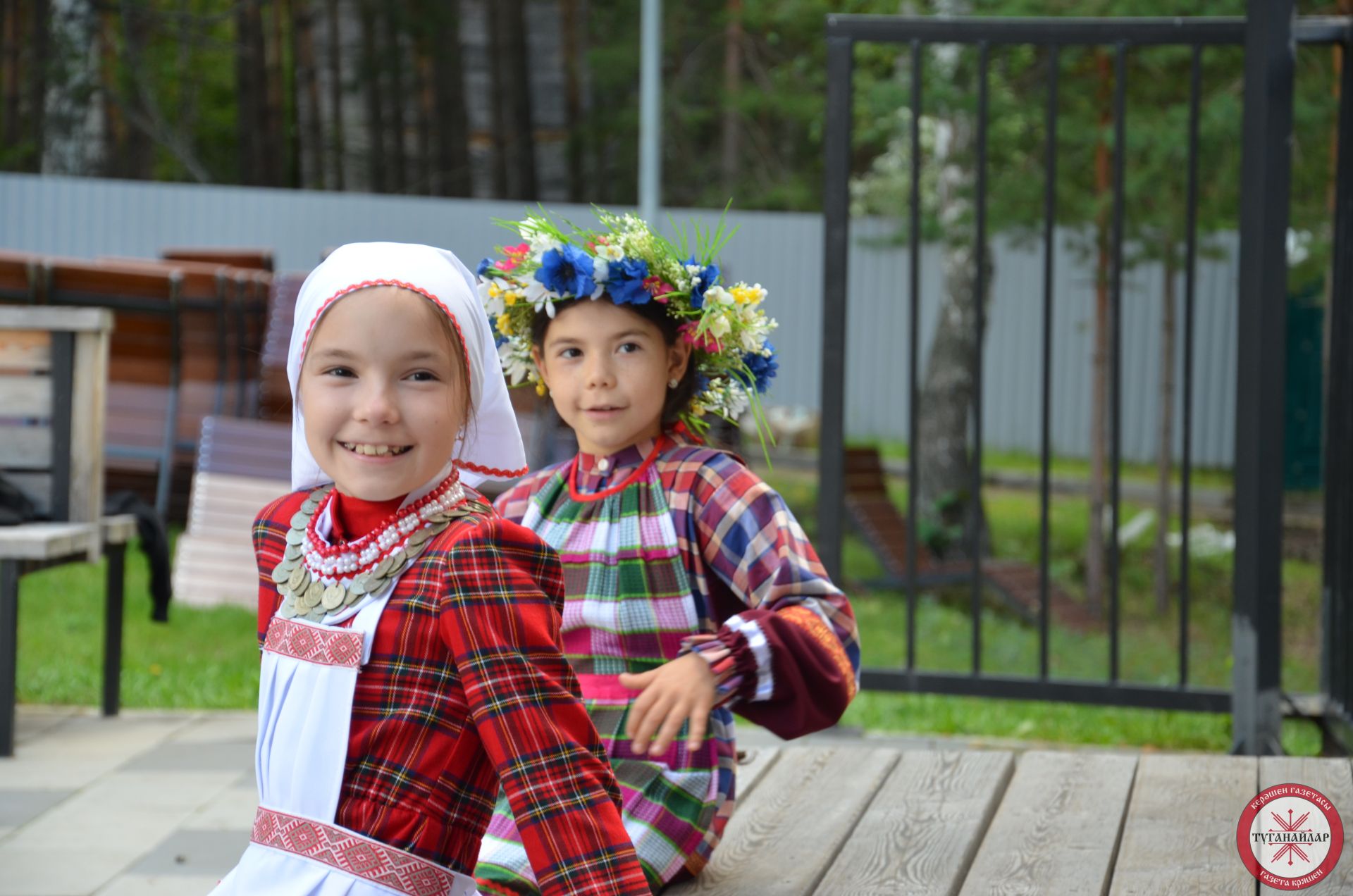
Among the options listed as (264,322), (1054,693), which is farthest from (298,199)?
(1054,693)

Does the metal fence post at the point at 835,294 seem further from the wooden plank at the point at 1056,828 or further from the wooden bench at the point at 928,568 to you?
the wooden bench at the point at 928,568

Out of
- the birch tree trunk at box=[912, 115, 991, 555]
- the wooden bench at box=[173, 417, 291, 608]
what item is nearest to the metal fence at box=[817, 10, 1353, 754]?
the wooden bench at box=[173, 417, 291, 608]

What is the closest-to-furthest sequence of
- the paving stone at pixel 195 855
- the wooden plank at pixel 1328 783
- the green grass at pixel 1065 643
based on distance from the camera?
the wooden plank at pixel 1328 783, the paving stone at pixel 195 855, the green grass at pixel 1065 643

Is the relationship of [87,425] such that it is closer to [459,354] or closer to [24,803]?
[24,803]

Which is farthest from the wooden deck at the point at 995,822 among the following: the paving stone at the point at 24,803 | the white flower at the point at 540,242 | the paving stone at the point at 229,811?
the paving stone at the point at 24,803

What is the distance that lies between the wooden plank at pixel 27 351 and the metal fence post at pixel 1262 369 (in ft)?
11.5

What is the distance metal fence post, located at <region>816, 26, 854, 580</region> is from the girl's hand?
8.38 feet

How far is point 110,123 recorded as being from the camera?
24406 mm

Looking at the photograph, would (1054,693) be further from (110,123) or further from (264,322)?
(110,123)

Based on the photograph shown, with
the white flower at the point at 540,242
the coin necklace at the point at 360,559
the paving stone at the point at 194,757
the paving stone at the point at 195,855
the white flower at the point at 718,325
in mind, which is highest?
the white flower at the point at 540,242

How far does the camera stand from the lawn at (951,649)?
576cm

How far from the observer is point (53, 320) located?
471 cm

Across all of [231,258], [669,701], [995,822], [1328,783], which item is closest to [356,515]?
[669,701]

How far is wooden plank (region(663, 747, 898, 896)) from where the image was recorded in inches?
89.9
